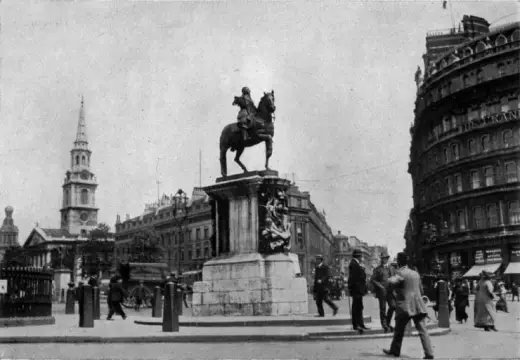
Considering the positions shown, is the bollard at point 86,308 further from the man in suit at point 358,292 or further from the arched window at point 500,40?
the arched window at point 500,40

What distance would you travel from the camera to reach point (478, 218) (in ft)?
171

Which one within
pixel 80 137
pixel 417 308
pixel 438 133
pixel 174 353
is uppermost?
pixel 80 137

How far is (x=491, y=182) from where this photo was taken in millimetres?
51688

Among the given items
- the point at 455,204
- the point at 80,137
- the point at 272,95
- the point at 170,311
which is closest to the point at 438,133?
the point at 455,204

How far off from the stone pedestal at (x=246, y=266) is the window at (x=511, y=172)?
36.1 metres

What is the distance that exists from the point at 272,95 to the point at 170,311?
23.1 ft

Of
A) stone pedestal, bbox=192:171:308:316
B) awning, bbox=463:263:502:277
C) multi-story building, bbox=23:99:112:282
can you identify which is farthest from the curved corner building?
multi-story building, bbox=23:99:112:282

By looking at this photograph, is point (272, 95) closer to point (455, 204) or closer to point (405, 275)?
point (405, 275)

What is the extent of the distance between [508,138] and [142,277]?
97.0ft

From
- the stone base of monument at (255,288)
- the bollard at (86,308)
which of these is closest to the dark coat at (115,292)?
the bollard at (86,308)

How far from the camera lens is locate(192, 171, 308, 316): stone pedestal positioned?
1750 centimetres

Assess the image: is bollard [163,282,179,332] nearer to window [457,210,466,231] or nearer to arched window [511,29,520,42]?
Result: window [457,210,466,231]

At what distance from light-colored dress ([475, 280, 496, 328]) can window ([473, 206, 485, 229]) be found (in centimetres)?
3665

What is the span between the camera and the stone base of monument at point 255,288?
17406mm
